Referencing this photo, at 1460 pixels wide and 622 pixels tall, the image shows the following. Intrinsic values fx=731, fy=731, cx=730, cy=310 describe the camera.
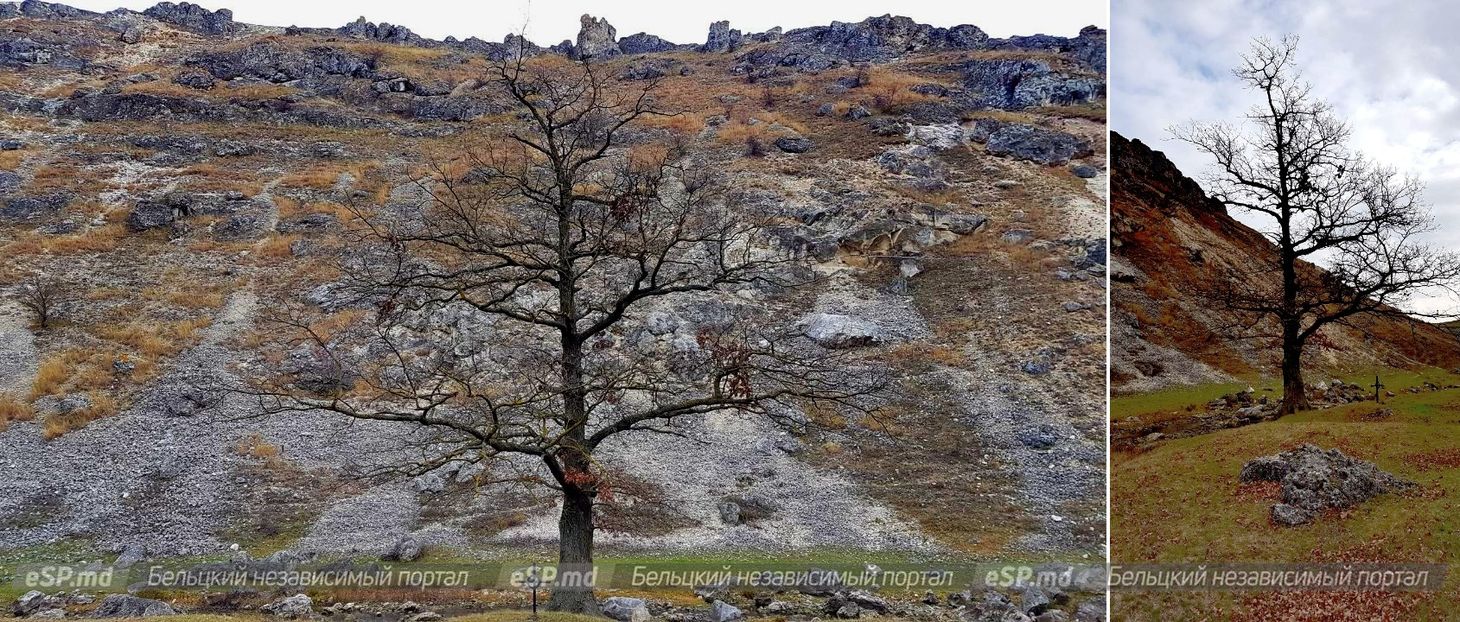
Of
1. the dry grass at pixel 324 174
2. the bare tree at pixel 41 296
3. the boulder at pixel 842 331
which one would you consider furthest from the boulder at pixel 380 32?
the boulder at pixel 842 331

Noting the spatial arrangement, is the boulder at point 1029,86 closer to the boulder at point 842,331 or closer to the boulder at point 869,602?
the boulder at point 842,331

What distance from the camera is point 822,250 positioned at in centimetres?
4512

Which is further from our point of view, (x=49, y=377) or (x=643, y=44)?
(x=643, y=44)

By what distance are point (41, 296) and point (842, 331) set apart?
3966cm

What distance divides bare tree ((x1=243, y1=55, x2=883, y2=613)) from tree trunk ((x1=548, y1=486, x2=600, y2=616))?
0.15 feet

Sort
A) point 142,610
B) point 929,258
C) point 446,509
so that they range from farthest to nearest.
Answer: point 929,258 < point 446,509 < point 142,610

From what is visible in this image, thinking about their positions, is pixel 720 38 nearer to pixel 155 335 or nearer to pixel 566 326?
pixel 155 335

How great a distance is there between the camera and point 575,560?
52.7 ft

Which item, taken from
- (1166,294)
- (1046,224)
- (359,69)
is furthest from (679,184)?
(359,69)

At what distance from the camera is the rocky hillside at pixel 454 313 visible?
83.6ft

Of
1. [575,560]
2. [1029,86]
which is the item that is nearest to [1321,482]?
[575,560]

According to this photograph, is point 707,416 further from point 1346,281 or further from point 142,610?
point 1346,281

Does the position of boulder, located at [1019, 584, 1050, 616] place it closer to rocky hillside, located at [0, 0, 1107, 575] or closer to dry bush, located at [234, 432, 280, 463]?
rocky hillside, located at [0, 0, 1107, 575]

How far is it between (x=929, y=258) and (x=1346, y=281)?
2382 centimetres
